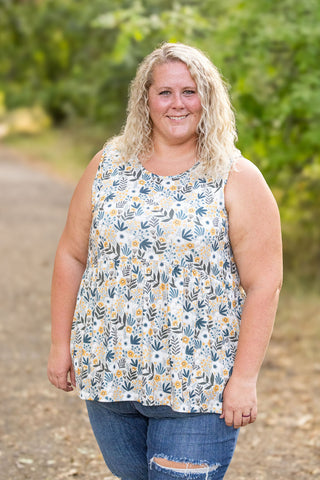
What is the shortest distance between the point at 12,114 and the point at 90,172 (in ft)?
93.5

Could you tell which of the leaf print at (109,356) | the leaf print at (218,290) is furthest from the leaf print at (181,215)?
the leaf print at (109,356)

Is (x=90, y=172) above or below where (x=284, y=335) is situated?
above

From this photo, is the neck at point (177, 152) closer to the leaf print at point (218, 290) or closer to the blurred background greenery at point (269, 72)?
the leaf print at point (218, 290)

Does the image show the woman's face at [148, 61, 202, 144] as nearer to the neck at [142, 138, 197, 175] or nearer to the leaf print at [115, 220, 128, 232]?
the neck at [142, 138, 197, 175]

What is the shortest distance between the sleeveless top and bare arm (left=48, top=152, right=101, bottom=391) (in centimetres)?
15

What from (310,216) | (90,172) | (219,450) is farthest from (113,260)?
(310,216)

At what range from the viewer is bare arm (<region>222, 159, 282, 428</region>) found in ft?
7.43

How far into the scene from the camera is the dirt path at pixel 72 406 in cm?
407

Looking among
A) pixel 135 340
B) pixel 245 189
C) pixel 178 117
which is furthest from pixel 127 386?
pixel 178 117

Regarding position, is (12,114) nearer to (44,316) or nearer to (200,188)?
(44,316)

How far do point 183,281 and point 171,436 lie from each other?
0.49 metres

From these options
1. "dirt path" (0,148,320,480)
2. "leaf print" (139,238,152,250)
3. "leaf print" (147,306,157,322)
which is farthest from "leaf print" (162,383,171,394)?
"dirt path" (0,148,320,480)

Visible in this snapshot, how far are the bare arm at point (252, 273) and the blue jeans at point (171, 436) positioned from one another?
79 mm

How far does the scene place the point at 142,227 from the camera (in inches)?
89.4
